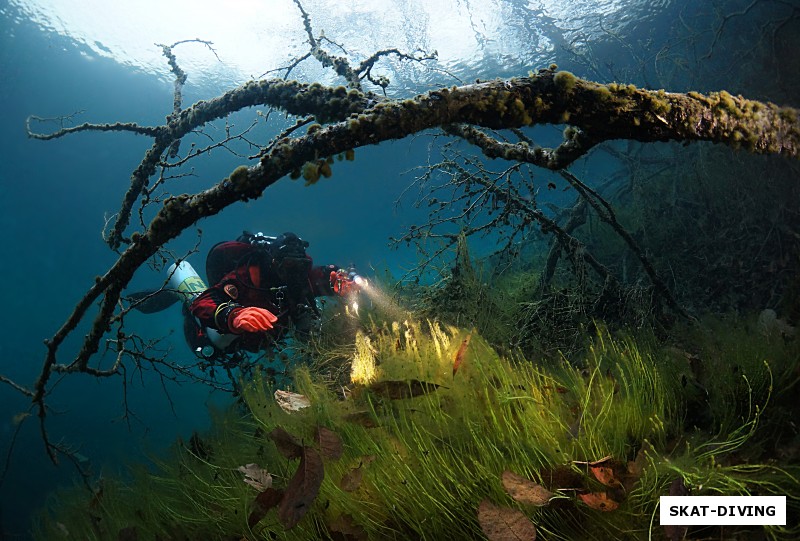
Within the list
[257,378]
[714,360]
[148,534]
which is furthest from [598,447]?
[148,534]

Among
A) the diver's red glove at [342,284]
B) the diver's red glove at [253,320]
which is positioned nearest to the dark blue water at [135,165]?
the diver's red glove at [342,284]

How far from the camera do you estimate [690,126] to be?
78.2 inches

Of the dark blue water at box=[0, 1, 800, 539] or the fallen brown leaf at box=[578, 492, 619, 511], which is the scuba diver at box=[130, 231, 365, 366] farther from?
the fallen brown leaf at box=[578, 492, 619, 511]

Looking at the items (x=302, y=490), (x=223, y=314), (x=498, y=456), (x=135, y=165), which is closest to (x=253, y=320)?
(x=223, y=314)

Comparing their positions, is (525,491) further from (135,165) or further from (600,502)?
(135,165)

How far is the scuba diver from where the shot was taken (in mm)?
6621

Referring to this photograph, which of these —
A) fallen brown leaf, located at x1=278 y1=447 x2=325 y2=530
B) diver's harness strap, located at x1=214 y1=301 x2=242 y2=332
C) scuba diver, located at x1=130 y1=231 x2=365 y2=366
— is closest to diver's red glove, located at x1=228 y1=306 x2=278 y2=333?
diver's harness strap, located at x1=214 y1=301 x2=242 y2=332

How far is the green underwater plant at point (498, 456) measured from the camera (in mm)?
1409

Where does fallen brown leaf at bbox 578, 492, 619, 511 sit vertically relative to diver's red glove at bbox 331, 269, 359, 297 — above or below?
above

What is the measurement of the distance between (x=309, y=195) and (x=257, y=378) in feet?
174

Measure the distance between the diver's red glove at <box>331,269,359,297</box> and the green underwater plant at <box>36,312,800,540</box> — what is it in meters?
4.53

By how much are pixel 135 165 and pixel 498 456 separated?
53575mm

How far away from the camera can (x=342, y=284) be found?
755cm

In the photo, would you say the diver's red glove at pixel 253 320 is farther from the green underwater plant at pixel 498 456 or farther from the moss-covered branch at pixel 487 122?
the moss-covered branch at pixel 487 122
